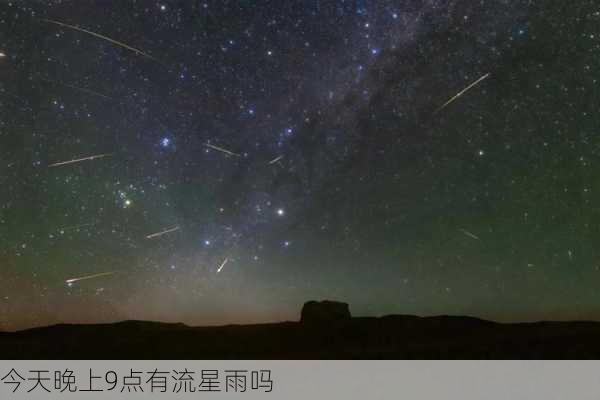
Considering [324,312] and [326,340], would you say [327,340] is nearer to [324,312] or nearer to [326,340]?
[326,340]

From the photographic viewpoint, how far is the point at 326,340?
730 inches

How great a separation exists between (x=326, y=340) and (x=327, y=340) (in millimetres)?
41

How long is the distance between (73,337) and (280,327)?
8657 millimetres

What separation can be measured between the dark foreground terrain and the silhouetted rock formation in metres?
0.51

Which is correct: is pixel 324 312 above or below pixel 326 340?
above

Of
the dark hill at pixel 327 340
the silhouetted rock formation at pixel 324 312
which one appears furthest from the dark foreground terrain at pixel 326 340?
the silhouetted rock formation at pixel 324 312

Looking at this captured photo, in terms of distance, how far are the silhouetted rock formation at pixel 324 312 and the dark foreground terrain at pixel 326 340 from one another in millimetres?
514

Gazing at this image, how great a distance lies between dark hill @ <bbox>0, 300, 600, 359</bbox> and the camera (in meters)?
14.1

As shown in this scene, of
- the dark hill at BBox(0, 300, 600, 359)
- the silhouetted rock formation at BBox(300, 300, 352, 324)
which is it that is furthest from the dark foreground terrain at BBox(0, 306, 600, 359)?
the silhouetted rock formation at BBox(300, 300, 352, 324)

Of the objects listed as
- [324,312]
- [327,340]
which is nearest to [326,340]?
[327,340]

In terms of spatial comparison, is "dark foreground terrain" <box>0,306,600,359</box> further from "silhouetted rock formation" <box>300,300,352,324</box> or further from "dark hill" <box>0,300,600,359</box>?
"silhouetted rock formation" <box>300,300,352,324</box>

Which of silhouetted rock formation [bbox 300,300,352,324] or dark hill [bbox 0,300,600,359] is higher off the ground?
silhouetted rock formation [bbox 300,300,352,324]
